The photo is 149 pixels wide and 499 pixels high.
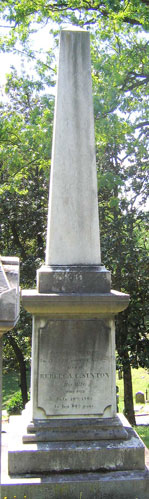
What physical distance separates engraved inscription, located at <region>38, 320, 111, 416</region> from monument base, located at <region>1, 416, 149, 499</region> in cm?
38

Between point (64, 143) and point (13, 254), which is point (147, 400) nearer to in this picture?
point (13, 254)

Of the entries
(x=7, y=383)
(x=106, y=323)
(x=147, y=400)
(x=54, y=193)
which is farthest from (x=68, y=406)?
(x=7, y=383)

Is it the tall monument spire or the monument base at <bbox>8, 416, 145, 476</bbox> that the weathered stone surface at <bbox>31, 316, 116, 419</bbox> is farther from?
the tall monument spire

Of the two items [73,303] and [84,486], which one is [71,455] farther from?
[73,303]

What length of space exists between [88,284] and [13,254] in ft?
27.5

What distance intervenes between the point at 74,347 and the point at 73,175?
1.85 m

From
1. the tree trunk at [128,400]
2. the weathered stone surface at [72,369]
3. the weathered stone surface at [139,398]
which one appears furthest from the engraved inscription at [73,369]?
the weathered stone surface at [139,398]

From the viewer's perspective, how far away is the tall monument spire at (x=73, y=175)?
522 centimetres

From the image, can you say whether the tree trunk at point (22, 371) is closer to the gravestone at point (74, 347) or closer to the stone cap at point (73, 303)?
the gravestone at point (74, 347)

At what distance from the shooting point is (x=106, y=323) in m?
5.01

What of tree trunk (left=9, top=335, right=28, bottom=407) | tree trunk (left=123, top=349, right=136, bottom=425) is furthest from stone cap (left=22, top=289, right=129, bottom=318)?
tree trunk (left=9, top=335, right=28, bottom=407)

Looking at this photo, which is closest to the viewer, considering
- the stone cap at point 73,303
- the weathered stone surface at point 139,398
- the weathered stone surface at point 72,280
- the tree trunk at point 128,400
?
the stone cap at point 73,303

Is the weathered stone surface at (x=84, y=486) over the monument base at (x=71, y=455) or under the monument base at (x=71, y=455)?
under

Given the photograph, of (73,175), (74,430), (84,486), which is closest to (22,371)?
(74,430)
